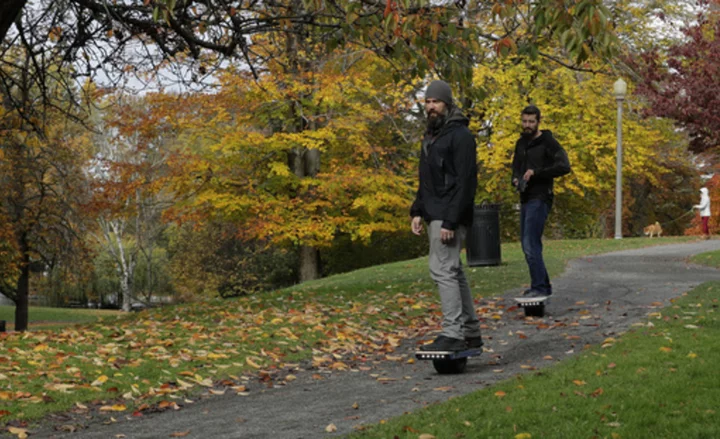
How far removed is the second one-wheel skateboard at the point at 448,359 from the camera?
7.13 meters

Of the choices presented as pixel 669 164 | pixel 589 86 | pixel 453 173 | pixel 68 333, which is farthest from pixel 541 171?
pixel 669 164

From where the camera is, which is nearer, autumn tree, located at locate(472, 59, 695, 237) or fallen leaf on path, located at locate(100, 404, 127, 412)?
fallen leaf on path, located at locate(100, 404, 127, 412)

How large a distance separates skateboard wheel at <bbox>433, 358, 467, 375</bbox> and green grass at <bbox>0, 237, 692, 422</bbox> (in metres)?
1.23

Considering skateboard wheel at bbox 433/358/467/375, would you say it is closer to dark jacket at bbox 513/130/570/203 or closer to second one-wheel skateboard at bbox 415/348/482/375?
second one-wheel skateboard at bbox 415/348/482/375

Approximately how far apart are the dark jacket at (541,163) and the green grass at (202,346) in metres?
2.17

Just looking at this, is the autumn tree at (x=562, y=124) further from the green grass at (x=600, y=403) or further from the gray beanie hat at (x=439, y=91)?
the green grass at (x=600, y=403)

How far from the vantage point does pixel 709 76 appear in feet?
73.0


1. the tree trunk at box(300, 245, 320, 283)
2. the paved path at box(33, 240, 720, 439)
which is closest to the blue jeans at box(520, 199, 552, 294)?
the paved path at box(33, 240, 720, 439)

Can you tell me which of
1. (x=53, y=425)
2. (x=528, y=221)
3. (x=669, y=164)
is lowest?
(x=53, y=425)

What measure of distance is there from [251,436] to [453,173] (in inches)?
108

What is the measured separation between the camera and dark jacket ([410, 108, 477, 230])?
7.02 m

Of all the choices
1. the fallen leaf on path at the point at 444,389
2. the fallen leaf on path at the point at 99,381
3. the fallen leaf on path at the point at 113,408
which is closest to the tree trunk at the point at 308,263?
the fallen leaf on path at the point at 99,381

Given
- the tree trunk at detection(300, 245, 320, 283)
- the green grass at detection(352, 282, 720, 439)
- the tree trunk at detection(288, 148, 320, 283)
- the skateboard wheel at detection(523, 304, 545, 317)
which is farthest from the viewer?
the tree trunk at detection(300, 245, 320, 283)

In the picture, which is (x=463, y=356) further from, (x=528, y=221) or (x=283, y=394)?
(x=528, y=221)
